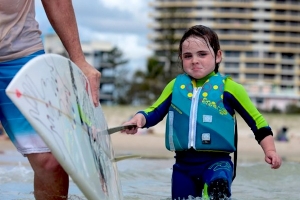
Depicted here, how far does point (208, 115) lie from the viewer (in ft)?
13.3

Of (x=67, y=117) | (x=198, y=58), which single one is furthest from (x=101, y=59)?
(x=67, y=117)

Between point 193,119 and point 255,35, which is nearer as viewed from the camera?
point 193,119

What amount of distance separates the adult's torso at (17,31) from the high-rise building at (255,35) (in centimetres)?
9363

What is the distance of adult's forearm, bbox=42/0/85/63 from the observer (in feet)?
11.7

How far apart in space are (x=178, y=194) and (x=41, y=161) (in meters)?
1.24

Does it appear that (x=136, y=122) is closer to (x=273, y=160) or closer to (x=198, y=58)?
(x=198, y=58)

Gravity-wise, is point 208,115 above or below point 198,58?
below

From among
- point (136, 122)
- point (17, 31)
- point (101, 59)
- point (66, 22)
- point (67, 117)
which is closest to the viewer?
point (67, 117)

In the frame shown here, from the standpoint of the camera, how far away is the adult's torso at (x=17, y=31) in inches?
128

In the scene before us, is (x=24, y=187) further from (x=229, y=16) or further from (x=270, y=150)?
(x=229, y=16)

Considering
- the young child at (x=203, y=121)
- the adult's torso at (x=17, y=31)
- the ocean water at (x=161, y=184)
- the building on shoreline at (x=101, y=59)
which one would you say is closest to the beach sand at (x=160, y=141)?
the ocean water at (x=161, y=184)

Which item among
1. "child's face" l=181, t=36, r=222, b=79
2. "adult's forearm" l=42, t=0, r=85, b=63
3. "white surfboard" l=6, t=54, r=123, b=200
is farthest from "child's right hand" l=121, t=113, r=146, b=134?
"adult's forearm" l=42, t=0, r=85, b=63

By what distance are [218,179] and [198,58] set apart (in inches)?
30.0

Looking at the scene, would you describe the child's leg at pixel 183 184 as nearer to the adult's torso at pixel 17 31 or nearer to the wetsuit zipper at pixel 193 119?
the wetsuit zipper at pixel 193 119
